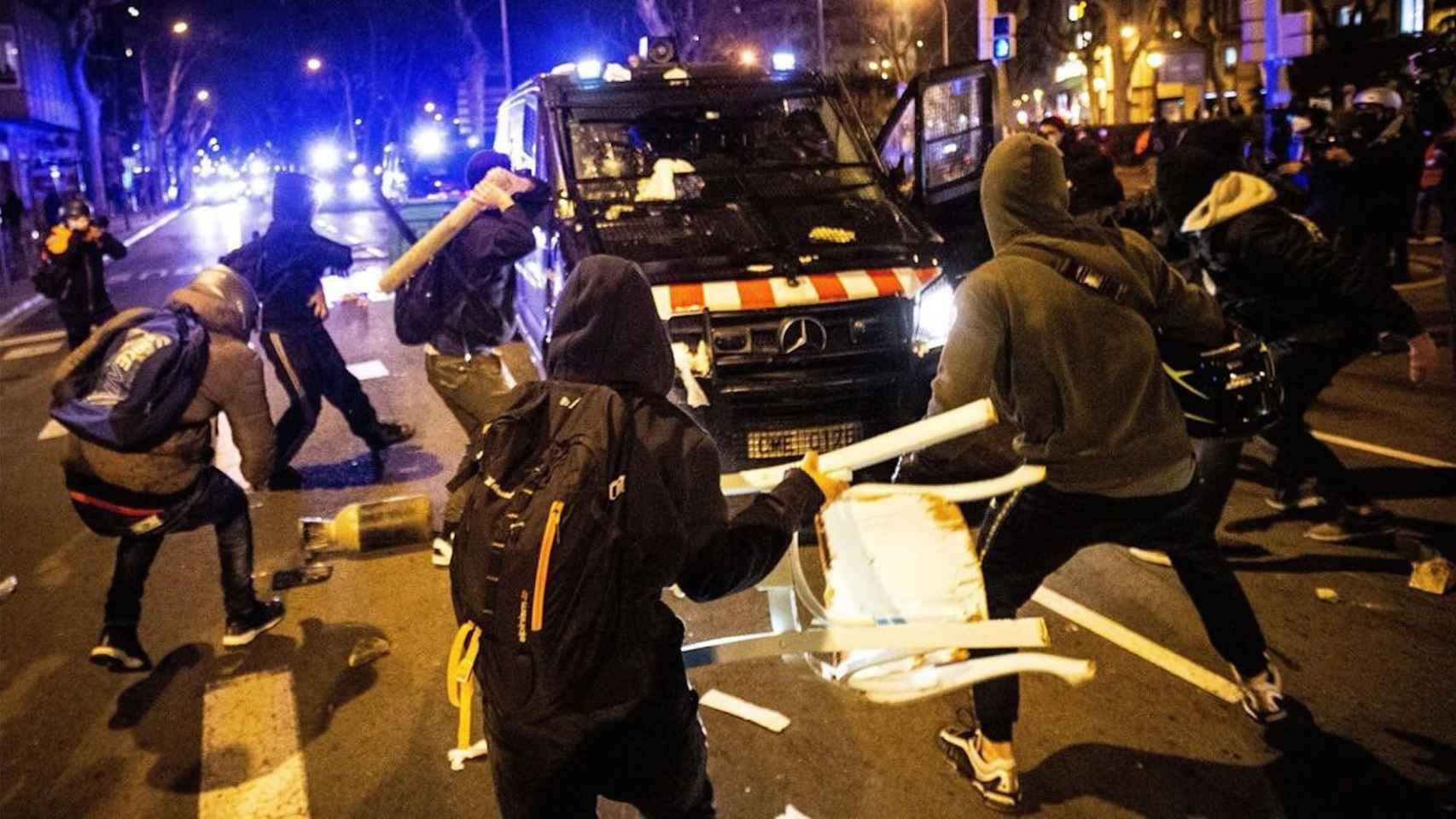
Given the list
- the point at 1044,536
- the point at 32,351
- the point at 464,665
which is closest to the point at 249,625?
the point at 464,665

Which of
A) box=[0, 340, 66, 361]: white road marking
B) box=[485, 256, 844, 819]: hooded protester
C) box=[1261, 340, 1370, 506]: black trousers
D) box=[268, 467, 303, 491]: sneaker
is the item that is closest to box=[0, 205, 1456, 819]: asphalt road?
box=[1261, 340, 1370, 506]: black trousers

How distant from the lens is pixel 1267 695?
351 centimetres

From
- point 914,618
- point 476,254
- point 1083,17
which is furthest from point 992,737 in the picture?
point 1083,17

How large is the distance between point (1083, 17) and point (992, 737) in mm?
48466

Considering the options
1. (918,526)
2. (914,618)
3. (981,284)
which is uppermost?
(981,284)

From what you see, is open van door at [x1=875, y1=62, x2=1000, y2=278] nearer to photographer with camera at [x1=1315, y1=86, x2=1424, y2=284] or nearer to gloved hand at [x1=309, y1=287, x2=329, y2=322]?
gloved hand at [x1=309, y1=287, x2=329, y2=322]

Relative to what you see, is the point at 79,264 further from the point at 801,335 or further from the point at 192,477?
the point at 801,335

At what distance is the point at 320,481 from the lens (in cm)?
717

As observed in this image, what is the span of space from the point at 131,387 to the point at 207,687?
130 centimetres

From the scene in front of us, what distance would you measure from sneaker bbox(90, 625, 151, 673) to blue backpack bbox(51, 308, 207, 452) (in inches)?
33.6

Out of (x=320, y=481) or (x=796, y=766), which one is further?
(x=320, y=481)

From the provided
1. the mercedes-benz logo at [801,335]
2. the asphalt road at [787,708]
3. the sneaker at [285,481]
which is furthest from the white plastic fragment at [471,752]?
the sneaker at [285,481]

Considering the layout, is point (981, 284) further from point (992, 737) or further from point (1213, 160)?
point (1213, 160)

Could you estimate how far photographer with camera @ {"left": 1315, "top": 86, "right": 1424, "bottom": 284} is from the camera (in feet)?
30.2
